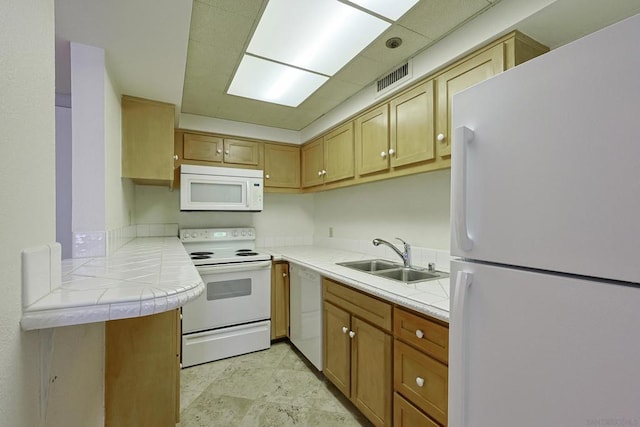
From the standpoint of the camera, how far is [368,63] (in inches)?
72.4

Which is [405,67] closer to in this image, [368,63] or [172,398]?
[368,63]

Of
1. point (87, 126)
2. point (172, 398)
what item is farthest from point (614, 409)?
point (87, 126)

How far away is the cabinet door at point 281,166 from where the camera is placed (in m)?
3.10

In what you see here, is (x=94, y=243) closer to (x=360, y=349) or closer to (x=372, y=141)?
(x=360, y=349)

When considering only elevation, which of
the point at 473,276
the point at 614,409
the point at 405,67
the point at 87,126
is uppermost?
the point at 405,67

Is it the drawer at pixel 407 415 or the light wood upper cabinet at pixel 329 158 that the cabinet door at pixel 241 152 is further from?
the drawer at pixel 407 415

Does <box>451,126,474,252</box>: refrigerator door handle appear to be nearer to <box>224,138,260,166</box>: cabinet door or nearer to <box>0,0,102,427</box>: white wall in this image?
<box>0,0,102,427</box>: white wall

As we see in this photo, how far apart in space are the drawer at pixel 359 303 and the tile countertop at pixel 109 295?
940 mm

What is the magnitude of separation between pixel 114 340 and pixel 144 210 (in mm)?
1805

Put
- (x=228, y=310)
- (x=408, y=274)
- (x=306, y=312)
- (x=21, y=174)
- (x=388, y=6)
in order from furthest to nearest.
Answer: (x=228, y=310) → (x=306, y=312) → (x=408, y=274) → (x=388, y=6) → (x=21, y=174)

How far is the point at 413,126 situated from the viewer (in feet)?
5.76

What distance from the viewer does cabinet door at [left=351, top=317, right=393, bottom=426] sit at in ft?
4.67

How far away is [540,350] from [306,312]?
1787 millimetres

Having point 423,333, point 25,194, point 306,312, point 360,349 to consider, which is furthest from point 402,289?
point 25,194
